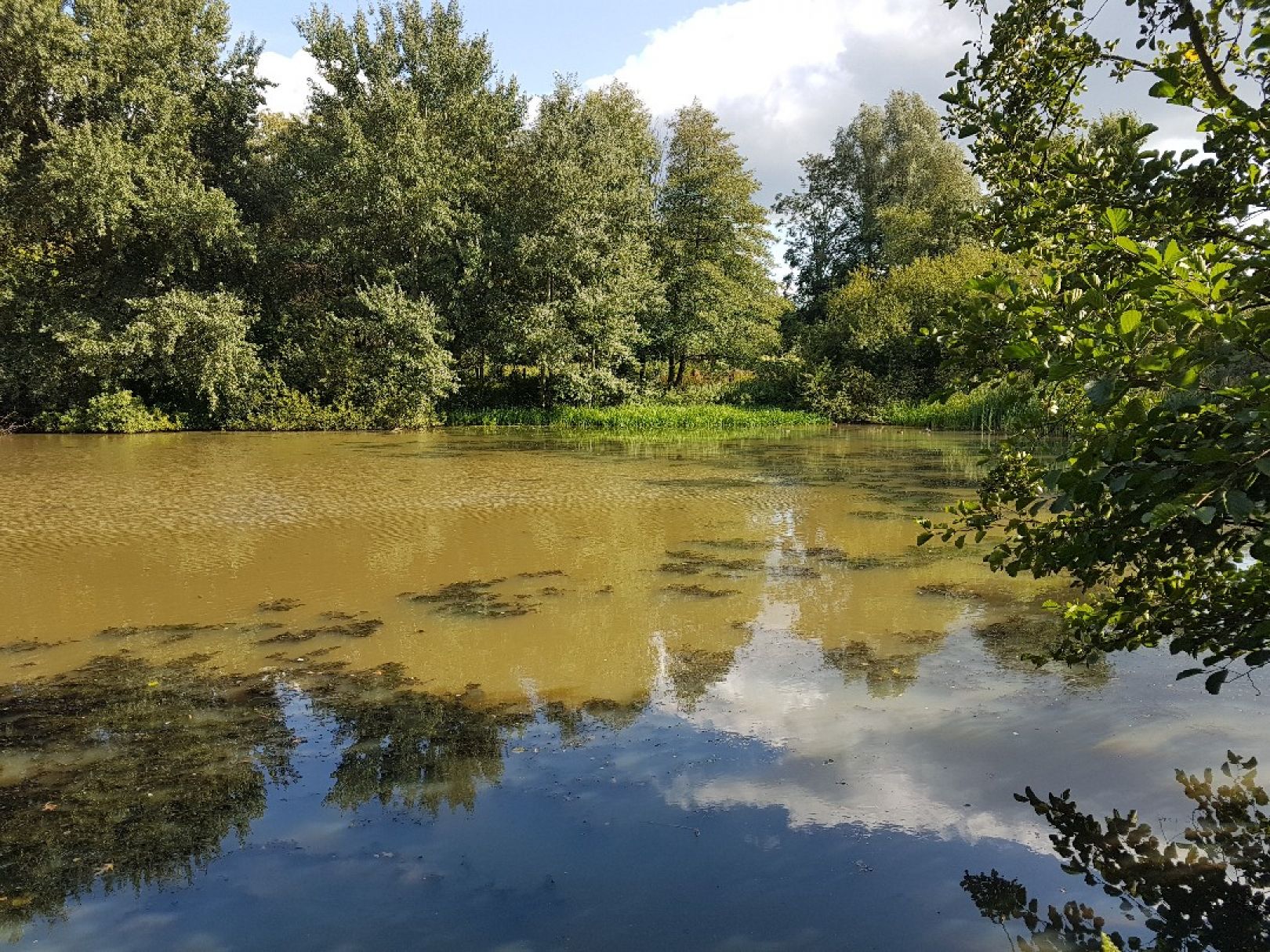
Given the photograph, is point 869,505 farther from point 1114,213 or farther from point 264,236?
point 264,236

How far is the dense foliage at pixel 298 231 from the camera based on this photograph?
25172 millimetres

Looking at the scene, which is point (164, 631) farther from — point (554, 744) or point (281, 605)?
point (554, 744)

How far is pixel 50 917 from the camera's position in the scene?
3508 millimetres

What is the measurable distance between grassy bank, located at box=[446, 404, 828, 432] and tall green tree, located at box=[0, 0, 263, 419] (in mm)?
7833

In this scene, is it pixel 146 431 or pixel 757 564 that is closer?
pixel 757 564

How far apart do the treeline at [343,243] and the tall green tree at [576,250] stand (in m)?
0.09

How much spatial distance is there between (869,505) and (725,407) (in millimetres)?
19127

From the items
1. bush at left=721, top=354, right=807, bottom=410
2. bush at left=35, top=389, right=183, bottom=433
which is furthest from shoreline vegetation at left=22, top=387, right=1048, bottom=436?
bush at left=721, top=354, right=807, bottom=410

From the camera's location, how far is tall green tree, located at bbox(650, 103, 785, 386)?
115 feet

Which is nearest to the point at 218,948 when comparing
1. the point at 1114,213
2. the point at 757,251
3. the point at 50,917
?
the point at 50,917

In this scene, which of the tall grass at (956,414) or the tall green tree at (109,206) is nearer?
the tall green tree at (109,206)

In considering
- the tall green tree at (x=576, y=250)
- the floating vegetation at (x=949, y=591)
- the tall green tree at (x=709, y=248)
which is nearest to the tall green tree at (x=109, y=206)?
the tall green tree at (x=576, y=250)

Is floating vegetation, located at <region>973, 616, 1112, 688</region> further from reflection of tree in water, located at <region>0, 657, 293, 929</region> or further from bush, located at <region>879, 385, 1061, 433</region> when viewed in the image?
bush, located at <region>879, 385, 1061, 433</region>

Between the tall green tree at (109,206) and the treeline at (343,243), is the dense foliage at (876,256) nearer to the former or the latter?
the treeline at (343,243)
